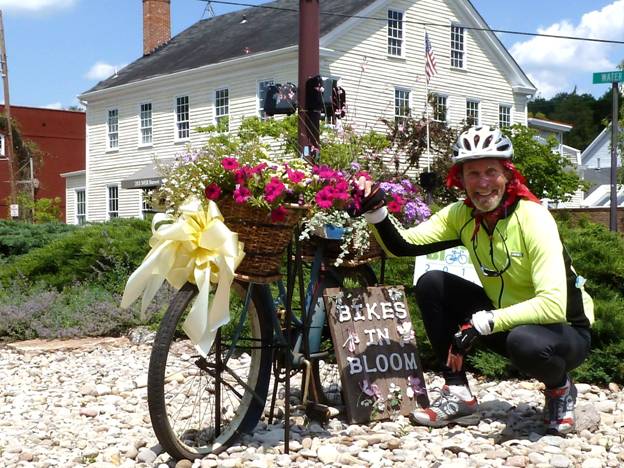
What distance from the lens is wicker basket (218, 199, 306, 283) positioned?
3.77 metres

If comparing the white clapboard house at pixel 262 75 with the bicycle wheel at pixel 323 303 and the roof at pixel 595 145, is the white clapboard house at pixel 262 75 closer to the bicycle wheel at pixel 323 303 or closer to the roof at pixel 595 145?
the bicycle wheel at pixel 323 303

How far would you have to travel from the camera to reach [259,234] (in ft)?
12.5

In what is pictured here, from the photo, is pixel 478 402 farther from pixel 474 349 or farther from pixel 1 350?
pixel 1 350

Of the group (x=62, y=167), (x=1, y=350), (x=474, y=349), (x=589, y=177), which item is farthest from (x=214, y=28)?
(x=589, y=177)

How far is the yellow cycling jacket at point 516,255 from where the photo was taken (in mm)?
3846

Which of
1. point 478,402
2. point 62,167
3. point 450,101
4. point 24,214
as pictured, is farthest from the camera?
point 62,167

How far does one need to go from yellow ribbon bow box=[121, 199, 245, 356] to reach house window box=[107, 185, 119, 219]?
94.7 feet

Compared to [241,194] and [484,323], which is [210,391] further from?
[484,323]

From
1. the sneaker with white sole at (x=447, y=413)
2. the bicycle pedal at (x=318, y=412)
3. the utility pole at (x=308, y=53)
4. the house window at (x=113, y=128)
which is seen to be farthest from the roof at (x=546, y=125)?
the bicycle pedal at (x=318, y=412)

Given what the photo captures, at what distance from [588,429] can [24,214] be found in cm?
3342

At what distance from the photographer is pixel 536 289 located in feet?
12.7

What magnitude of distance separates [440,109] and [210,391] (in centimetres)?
2217

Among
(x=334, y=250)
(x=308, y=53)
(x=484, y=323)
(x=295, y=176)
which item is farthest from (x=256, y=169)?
(x=308, y=53)

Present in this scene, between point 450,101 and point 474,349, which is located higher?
point 450,101
